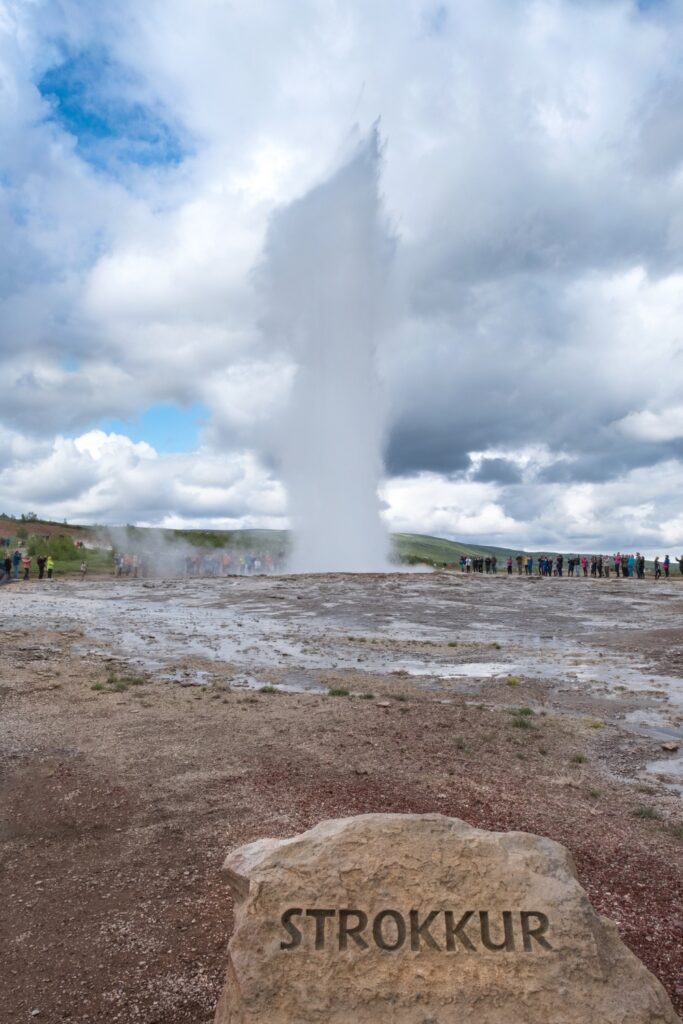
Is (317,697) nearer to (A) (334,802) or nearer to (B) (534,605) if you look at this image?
(A) (334,802)

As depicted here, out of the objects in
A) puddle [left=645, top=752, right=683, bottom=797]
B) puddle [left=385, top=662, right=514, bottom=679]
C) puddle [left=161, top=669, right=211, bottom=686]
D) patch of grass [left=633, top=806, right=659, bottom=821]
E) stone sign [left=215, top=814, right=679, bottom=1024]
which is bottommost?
patch of grass [left=633, top=806, right=659, bottom=821]

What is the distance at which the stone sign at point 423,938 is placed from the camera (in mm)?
3193

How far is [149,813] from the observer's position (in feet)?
24.7

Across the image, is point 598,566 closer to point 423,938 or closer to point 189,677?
point 189,677

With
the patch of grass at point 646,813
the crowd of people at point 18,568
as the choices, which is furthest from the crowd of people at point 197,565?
the patch of grass at point 646,813

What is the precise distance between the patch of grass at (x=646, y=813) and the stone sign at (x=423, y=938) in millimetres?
4613

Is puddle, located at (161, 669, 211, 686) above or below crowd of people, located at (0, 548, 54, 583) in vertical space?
below

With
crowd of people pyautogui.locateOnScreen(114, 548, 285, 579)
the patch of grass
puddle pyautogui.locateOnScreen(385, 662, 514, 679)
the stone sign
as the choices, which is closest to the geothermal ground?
the patch of grass

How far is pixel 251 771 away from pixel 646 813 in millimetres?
4482

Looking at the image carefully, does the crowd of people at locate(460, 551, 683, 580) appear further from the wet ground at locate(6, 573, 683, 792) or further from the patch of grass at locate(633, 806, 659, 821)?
the patch of grass at locate(633, 806, 659, 821)

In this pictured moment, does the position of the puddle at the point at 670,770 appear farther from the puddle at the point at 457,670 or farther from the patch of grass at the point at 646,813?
the puddle at the point at 457,670

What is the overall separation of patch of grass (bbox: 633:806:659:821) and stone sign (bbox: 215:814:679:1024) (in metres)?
4.61

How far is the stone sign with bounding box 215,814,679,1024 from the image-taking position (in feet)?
10.5

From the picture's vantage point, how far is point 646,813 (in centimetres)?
773
